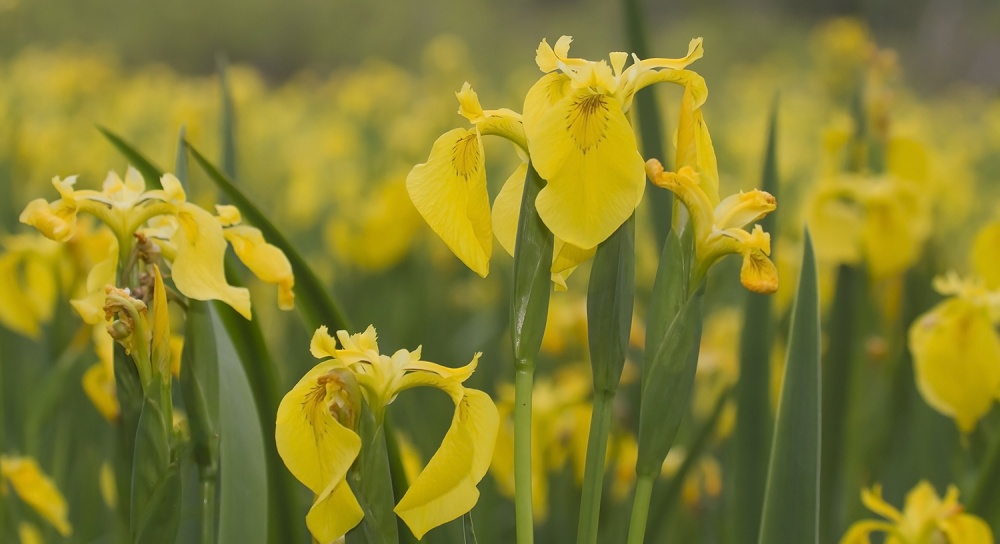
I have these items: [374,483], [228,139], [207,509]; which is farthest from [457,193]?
[228,139]

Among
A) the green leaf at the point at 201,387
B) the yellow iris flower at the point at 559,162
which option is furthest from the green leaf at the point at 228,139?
the yellow iris flower at the point at 559,162

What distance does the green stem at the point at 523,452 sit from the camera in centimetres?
53

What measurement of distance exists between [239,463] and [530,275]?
0.23 m

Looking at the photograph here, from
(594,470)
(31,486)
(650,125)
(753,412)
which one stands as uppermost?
(650,125)

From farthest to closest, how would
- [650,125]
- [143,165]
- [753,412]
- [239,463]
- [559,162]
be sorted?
1. [650,125]
2. [753,412]
3. [143,165]
4. [239,463]
5. [559,162]

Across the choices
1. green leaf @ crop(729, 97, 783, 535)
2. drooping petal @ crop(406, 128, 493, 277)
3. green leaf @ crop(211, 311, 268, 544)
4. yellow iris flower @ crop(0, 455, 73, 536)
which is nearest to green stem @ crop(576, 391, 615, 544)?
drooping petal @ crop(406, 128, 493, 277)

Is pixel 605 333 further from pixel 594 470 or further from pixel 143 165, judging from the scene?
pixel 143 165

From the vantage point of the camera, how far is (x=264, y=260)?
66 centimetres

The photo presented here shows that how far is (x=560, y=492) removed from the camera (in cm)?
118

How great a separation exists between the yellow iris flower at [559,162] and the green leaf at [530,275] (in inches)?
0.8

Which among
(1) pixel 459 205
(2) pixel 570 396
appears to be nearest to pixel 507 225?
(1) pixel 459 205

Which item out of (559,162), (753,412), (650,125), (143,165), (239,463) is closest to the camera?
(559,162)

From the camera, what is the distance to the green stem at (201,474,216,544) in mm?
636

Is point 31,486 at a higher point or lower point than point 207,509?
lower
